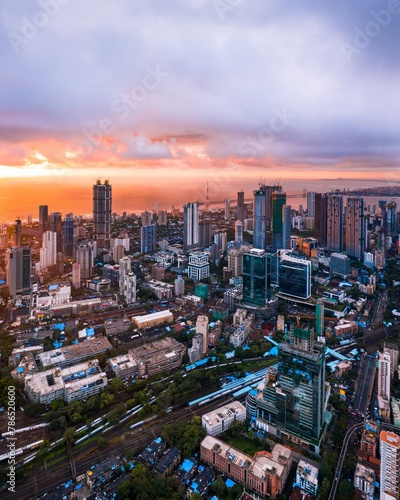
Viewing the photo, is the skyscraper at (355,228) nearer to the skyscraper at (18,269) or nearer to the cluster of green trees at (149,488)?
the skyscraper at (18,269)

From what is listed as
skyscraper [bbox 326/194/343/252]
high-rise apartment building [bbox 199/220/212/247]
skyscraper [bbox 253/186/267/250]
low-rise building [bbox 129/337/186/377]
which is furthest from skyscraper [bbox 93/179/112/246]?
skyscraper [bbox 326/194/343/252]

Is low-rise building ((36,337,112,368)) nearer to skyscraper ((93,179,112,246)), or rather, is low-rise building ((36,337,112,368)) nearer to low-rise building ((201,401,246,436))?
low-rise building ((201,401,246,436))

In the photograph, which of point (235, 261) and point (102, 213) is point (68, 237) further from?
point (235, 261)

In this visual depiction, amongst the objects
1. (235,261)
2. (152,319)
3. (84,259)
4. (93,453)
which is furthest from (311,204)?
(93,453)

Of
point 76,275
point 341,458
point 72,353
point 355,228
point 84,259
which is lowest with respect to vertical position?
point 341,458

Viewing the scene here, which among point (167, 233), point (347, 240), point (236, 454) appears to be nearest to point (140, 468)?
point (236, 454)

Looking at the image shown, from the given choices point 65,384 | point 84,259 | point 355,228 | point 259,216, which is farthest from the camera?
point 259,216

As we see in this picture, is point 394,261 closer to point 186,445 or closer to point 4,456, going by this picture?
point 186,445

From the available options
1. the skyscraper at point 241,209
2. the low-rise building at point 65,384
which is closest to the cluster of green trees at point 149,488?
the low-rise building at point 65,384
